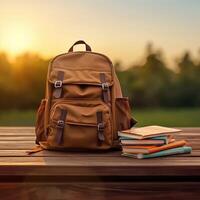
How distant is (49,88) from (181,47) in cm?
1276

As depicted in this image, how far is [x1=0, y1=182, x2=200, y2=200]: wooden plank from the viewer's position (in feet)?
6.64

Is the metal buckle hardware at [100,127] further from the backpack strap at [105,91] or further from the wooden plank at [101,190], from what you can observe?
the wooden plank at [101,190]

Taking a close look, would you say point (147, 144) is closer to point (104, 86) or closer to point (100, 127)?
point (100, 127)

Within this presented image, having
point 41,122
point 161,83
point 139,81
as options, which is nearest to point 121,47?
point 139,81

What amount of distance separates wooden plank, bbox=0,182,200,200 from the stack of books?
143 mm

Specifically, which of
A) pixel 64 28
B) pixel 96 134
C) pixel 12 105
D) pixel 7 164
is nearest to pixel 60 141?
pixel 96 134

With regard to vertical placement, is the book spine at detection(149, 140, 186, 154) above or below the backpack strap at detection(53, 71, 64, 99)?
below

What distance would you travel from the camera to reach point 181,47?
48.4ft

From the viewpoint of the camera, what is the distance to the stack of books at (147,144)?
6.98ft

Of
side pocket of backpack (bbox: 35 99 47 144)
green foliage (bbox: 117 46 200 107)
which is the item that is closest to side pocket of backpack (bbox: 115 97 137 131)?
side pocket of backpack (bbox: 35 99 47 144)

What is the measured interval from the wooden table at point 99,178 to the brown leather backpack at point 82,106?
142 millimetres

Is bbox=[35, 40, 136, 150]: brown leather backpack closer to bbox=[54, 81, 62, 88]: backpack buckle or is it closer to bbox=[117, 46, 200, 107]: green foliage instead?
bbox=[54, 81, 62, 88]: backpack buckle

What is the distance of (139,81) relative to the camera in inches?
615

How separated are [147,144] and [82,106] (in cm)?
32
